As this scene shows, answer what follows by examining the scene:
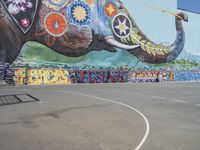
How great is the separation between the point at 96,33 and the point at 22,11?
11.6 metres

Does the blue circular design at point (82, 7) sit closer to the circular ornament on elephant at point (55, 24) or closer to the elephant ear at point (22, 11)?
the circular ornament on elephant at point (55, 24)

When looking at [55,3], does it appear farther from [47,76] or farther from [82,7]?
[47,76]

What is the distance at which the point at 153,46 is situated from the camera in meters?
49.8

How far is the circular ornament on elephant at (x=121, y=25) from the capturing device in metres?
45.4

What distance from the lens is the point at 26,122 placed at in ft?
34.5

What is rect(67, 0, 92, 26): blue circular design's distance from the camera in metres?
40.7

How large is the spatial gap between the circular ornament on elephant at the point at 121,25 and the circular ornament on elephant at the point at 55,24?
9.19 meters

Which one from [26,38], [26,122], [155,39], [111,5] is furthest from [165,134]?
[155,39]

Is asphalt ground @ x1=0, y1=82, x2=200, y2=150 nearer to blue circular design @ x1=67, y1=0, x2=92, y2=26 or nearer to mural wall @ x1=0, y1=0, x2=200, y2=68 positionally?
mural wall @ x1=0, y1=0, x2=200, y2=68

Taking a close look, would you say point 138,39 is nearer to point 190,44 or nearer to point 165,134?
point 190,44

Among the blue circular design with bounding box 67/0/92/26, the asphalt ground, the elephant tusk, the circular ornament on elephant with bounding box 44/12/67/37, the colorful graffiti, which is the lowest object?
the asphalt ground

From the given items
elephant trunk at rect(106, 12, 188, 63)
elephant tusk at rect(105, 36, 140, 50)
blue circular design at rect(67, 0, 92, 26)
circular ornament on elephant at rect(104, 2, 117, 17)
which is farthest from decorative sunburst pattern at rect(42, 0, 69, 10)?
elephant trunk at rect(106, 12, 188, 63)

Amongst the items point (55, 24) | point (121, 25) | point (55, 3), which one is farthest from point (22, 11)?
point (121, 25)

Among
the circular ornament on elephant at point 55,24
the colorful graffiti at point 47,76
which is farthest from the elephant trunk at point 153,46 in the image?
the colorful graffiti at point 47,76
